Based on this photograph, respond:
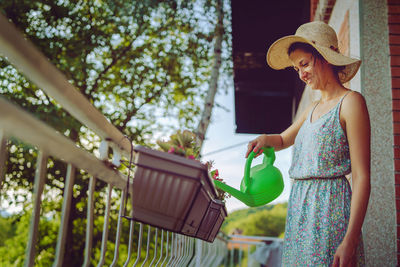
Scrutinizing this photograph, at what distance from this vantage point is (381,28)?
2037mm

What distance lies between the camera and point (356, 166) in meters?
1.21

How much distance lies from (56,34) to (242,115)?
4146 mm

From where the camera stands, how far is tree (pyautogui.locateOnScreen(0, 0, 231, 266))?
7410 mm

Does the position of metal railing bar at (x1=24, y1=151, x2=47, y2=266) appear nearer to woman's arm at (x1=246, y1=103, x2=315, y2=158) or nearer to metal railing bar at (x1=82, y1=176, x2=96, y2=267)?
metal railing bar at (x1=82, y1=176, x2=96, y2=267)

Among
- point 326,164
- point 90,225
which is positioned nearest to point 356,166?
point 326,164

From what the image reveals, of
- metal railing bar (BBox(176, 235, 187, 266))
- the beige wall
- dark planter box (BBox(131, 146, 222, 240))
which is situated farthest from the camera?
metal railing bar (BBox(176, 235, 187, 266))

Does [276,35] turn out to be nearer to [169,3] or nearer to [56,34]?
[169,3]

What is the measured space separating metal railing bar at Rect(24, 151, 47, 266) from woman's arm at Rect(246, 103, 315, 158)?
0.85m

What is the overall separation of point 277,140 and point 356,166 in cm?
42

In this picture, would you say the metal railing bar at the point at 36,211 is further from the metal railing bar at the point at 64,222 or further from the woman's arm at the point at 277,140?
the woman's arm at the point at 277,140

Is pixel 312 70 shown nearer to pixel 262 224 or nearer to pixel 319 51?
pixel 319 51

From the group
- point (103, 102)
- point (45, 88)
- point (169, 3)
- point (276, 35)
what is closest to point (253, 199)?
point (45, 88)

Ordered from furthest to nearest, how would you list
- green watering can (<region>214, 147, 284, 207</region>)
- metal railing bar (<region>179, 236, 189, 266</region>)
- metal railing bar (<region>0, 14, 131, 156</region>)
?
metal railing bar (<region>179, 236, 189, 266</region>)
green watering can (<region>214, 147, 284, 207</region>)
metal railing bar (<region>0, 14, 131, 156</region>)

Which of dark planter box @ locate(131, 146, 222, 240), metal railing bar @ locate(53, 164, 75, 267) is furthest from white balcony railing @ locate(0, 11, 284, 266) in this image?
dark planter box @ locate(131, 146, 222, 240)
